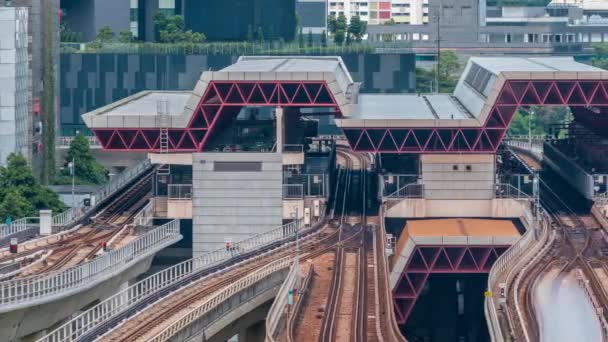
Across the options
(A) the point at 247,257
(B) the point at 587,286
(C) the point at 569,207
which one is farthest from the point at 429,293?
(B) the point at 587,286

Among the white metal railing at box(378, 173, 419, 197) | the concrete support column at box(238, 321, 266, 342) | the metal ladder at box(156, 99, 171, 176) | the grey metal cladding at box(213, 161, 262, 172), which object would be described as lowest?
the concrete support column at box(238, 321, 266, 342)

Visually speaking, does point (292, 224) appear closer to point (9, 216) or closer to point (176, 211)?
point (176, 211)

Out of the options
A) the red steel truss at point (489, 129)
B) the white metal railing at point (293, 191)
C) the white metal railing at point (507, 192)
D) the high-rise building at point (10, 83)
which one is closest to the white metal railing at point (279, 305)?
the white metal railing at point (293, 191)

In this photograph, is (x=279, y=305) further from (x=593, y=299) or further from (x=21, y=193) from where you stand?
(x=21, y=193)

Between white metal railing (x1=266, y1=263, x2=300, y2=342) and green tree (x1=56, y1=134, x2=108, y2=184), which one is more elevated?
green tree (x1=56, y1=134, x2=108, y2=184)

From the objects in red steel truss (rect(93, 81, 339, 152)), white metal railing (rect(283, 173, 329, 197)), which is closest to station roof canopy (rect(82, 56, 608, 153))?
red steel truss (rect(93, 81, 339, 152))

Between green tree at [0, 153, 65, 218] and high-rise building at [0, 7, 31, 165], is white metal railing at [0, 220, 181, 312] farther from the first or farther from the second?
high-rise building at [0, 7, 31, 165]

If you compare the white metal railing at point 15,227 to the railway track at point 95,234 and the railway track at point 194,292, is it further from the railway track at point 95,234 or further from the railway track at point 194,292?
the railway track at point 194,292
